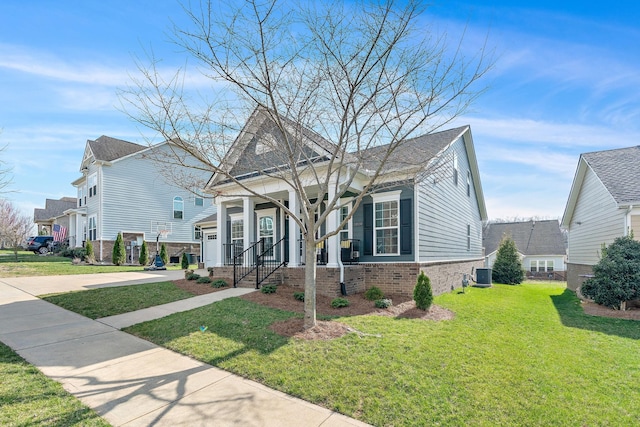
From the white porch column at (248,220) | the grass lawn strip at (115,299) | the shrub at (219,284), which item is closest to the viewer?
the grass lawn strip at (115,299)

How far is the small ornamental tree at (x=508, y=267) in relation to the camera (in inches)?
747

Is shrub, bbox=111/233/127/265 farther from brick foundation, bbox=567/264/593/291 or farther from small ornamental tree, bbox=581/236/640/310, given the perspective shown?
brick foundation, bbox=567/264/593/291

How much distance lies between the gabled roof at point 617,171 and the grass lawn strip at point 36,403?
529 inches

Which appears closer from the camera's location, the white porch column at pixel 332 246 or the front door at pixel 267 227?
the white porch column at pixel 332 246

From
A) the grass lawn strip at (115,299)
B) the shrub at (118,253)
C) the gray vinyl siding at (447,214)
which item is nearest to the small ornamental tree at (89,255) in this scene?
the shrub at (118,253)

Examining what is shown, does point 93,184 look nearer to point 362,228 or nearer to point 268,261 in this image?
point 268,261

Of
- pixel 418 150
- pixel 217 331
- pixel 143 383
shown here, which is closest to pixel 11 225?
pixel 217 331

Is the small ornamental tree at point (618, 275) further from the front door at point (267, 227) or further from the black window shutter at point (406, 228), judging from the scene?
the front door at point (267, 227)

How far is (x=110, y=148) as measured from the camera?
24.0 m

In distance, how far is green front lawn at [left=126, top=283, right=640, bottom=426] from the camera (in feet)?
12.0

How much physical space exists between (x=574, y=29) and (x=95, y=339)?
1156cm

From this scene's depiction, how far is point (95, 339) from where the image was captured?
19.6 feet

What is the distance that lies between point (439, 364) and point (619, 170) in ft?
39.6

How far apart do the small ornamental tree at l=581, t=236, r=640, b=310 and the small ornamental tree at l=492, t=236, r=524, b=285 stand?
31.8 feet
